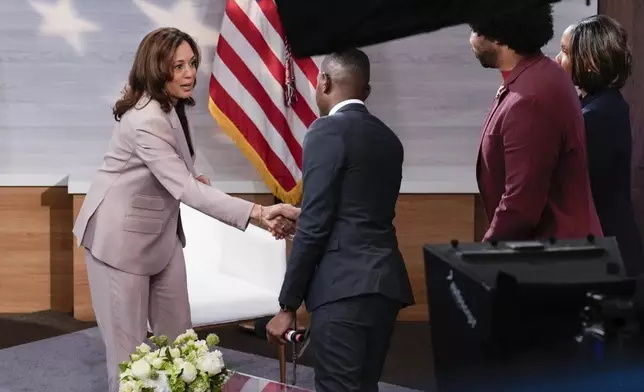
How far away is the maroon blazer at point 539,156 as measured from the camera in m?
2.01

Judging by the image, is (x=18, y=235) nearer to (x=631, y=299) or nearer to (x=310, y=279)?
(x=310, y=279)

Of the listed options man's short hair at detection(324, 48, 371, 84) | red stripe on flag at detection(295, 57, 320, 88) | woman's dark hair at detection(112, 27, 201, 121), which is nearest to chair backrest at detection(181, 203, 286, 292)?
red stripe on flag at detection(295, 57, 320, 88)

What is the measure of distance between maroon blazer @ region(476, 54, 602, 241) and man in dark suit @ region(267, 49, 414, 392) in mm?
395

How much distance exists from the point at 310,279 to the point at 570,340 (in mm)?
1607

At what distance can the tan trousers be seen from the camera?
3.18 meters

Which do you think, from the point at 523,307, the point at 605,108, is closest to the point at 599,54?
the point at 605,108

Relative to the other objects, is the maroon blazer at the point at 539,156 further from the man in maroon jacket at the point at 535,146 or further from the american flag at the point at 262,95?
the american flag at the point at 262,95

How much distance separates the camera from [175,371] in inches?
97.1

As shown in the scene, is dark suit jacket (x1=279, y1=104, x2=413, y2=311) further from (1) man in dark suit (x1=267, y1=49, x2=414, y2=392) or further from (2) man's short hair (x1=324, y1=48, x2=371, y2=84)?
(2) man's short hair (x1=324, y1=48, x2=371, y2=84)

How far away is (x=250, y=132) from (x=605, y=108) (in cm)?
249

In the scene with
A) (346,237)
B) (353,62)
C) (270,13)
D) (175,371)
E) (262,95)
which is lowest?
(175,371)

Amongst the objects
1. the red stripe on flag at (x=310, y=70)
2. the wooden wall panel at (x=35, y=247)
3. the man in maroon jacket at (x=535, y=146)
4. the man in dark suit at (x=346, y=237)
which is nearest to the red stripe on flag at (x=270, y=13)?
the red stripe on flag at (x=310, y=70)

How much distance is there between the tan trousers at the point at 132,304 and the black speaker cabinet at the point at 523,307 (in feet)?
7.58

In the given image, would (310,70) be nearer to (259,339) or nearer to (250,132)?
(250,132)
